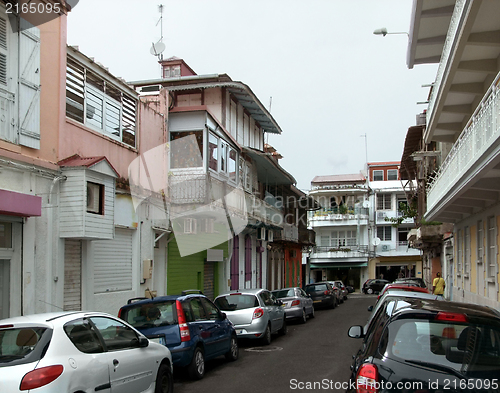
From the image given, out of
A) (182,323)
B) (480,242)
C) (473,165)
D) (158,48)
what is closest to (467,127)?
(473,165)

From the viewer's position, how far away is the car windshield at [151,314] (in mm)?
9836

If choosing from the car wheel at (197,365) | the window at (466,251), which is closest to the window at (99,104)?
the car wheel at (197,365)

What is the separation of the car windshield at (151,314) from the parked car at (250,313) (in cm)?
428

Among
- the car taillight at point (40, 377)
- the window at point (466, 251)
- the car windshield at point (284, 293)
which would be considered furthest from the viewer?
the car windshield at point (284, 293)

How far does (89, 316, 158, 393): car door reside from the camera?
6664mm

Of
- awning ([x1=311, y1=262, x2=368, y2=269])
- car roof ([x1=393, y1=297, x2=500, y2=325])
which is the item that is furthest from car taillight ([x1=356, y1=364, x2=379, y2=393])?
awning ([x1=311, y1=262, x2=368, y2=269])

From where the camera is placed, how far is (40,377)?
545 centimetres

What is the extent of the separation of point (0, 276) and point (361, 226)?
4999 centimetres

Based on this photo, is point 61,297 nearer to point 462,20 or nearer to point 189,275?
point 189,275

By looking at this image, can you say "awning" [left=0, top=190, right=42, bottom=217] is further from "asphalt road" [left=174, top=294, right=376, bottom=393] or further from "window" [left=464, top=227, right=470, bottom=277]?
"window" [left=464, top=227, right=470, bottom=277]

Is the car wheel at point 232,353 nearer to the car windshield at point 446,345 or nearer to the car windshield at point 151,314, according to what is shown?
the car windshield at point 151,314

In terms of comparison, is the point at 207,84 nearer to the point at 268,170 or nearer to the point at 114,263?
the point at 268,170

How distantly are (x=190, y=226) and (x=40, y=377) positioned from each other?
1340cm

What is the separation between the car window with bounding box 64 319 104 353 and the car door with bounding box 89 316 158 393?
0.48 ft
